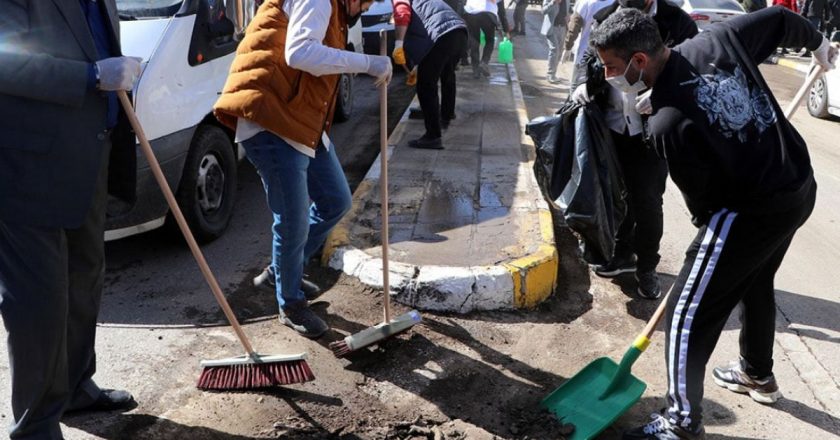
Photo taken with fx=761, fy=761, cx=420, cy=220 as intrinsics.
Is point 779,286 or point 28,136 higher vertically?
point 28,136

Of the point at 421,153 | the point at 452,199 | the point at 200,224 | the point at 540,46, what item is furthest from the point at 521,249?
the point at 540,46

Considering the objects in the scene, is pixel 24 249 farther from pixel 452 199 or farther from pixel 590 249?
pixel 452 199

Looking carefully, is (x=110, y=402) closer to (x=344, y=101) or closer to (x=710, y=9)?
(x=344, y=101)

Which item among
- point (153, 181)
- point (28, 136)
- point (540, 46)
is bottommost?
point (540, 46)

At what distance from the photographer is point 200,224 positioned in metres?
5.00

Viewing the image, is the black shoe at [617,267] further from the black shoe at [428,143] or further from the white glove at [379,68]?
the black shoe at [428,143]

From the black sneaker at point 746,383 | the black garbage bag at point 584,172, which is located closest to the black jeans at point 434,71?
the black garbage bag at point 584,172

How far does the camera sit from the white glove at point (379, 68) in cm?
350

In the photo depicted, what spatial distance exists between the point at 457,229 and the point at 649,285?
1321 millimetres

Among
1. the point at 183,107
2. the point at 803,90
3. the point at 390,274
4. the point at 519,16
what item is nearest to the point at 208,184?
the point at 183,107

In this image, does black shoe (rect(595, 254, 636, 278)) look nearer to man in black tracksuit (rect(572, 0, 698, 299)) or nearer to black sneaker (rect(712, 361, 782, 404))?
man in black tracksuit (rect(572, 0, 698, 299))

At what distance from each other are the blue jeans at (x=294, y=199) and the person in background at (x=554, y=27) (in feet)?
32.9

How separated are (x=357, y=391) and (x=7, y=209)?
1.67m

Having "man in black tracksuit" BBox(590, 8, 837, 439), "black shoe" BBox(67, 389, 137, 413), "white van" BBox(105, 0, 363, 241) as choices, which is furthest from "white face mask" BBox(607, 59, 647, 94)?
"white van" BBox(105, 0, 363, 241)
